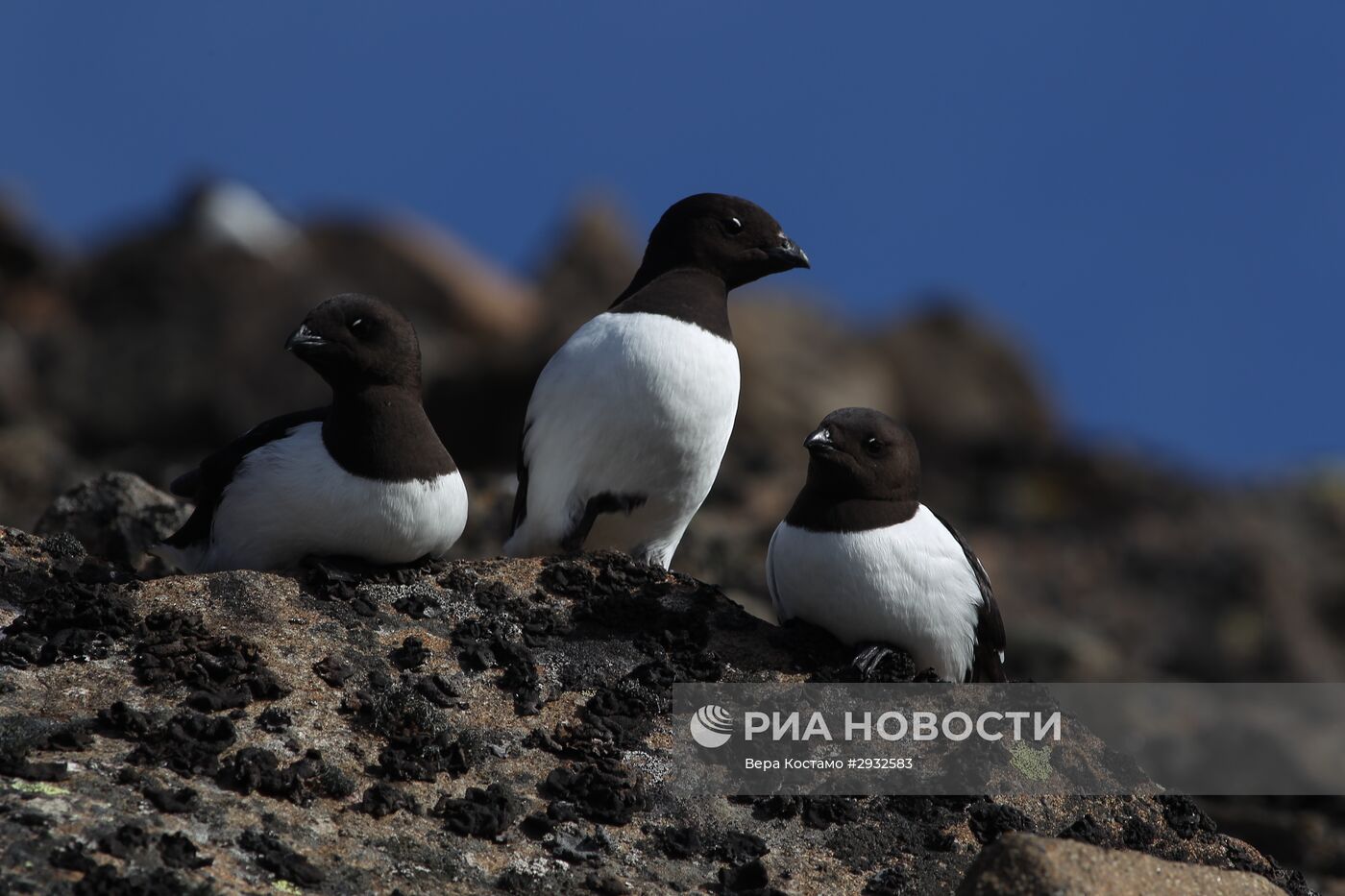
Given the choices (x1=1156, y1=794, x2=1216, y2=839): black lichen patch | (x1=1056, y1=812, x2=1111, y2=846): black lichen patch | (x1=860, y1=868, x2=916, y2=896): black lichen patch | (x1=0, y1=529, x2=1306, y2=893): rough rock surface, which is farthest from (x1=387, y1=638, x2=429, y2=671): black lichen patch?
(x1=1156, y1=794, x2=1216, y2=839): black lichen patch

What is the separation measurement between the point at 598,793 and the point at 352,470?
197 cm

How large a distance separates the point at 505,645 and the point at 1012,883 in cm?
284

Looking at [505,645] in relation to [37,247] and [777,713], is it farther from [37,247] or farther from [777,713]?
[37,247]

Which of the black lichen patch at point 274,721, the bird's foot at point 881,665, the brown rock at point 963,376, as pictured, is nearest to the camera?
the black lichen patch at point 274,721

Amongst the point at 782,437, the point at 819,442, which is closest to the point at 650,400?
the point at 819,442

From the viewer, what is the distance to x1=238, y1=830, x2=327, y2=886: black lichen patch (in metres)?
5.59

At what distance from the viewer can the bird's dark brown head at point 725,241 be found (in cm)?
890

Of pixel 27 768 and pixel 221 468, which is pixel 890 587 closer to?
pixel 221 468

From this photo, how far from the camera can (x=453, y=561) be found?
8.14 metres

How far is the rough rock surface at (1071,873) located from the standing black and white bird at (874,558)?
1961mm

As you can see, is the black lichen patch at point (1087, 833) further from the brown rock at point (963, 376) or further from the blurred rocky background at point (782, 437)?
the brown rock at point (963, 376)

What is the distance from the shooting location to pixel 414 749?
667 centimetres

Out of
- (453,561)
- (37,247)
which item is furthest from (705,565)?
(37,247)

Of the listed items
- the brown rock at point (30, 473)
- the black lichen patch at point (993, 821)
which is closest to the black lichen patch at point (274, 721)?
the black lichen patch at point (993, 821)
